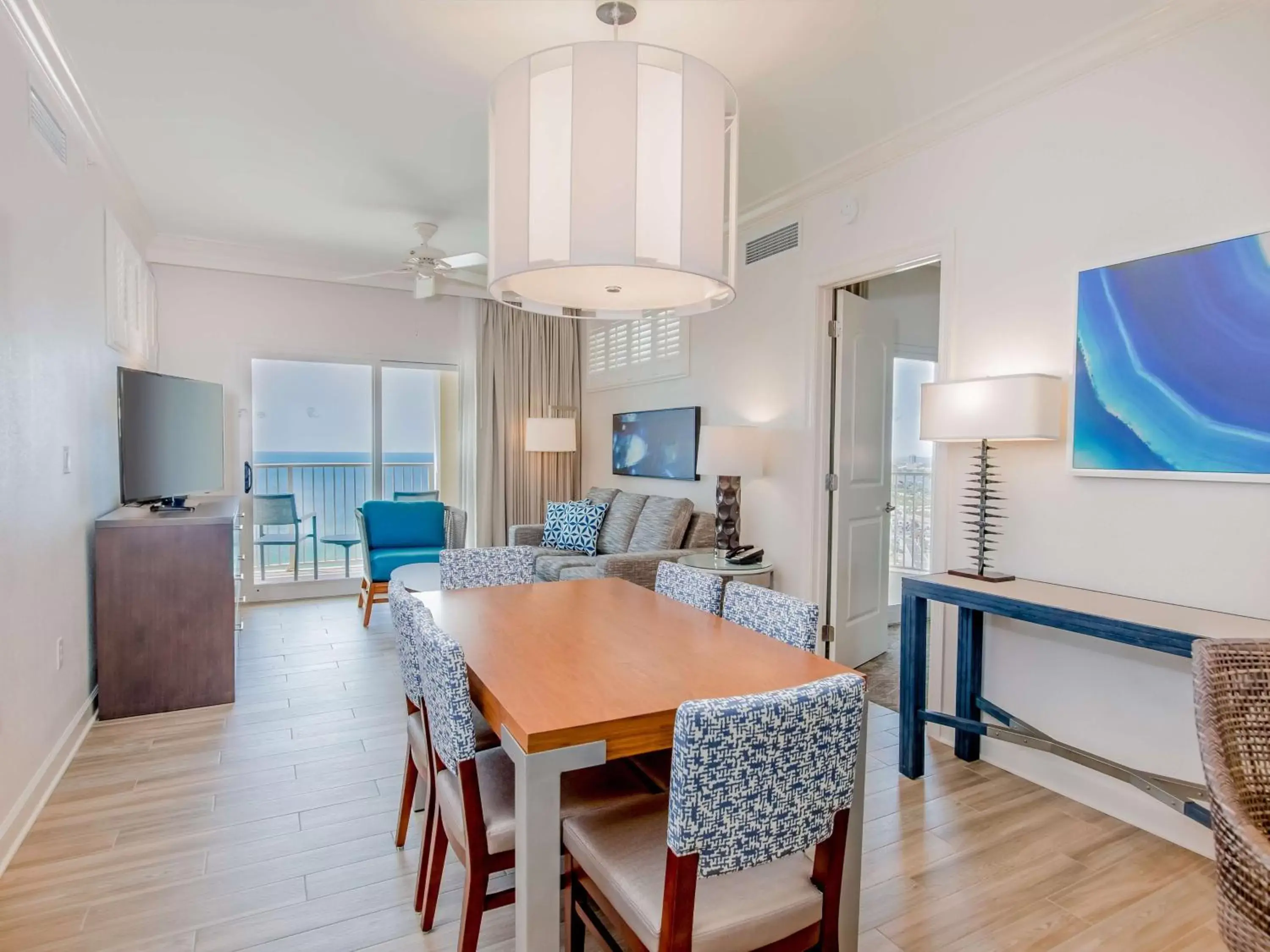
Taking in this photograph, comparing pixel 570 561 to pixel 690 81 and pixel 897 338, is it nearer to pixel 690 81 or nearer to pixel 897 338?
pixel 897 338

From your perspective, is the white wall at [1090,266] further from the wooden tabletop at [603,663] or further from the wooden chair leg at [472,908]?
the wooden chair leg at [472,908]

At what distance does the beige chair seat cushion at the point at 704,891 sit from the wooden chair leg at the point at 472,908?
246 mm

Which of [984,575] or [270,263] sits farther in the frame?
A: [270,263]

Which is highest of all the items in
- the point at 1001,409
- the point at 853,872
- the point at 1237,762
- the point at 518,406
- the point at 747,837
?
the point at 518,406

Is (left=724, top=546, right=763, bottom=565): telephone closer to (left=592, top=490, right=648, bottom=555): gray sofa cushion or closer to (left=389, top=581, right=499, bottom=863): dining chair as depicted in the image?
(left=592, top=490, right=648, bottom=555): gray sofa cushion

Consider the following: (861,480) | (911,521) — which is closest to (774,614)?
(861,480)

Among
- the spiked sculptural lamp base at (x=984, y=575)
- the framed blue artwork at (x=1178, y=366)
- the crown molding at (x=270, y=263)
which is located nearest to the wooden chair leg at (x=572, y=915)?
the spiked sculptural lamp base at (x=984, y=575)

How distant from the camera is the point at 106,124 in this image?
10.8 feet

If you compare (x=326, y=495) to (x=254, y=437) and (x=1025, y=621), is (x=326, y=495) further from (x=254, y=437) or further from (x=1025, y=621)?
(x=1025, y=621)

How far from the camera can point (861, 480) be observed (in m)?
4.04

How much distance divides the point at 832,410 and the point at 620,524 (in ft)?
6.26

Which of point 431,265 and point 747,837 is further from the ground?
point 431,265

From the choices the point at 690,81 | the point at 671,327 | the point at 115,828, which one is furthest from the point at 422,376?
the point at 690,81

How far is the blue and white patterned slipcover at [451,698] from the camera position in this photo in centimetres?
149
